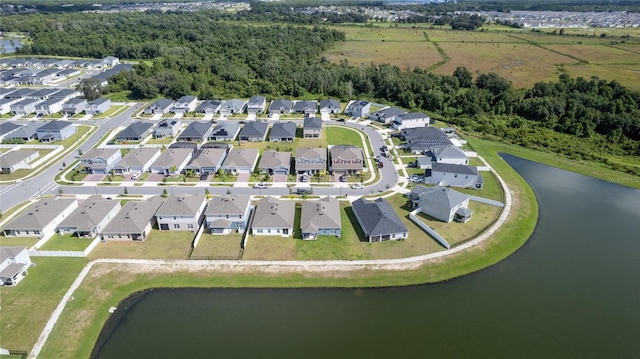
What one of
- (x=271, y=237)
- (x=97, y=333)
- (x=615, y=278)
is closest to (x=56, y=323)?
(x=97, y=333)

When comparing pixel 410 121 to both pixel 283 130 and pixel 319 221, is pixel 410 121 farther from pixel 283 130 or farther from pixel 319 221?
pixel 319 221

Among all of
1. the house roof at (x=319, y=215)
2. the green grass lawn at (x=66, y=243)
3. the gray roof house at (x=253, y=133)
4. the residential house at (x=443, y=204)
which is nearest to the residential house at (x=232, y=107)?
the gray roof house at (x=253, y=133)

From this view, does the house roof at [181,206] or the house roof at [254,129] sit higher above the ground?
the house roof at [254,129]

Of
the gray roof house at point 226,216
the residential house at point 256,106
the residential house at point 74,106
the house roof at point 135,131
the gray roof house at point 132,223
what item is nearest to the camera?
the gray roof house at point 132,223

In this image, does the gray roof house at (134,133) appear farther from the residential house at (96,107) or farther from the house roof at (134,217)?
the house roof at (134,217)

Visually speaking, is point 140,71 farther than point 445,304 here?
Yes

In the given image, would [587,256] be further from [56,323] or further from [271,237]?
[56,323]

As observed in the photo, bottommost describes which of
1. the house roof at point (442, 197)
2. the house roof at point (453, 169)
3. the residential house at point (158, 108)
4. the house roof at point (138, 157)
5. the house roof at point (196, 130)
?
the house roof at point (442, 197)
